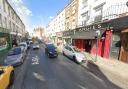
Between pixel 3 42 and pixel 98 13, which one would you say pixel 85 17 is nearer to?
pixel 98 13

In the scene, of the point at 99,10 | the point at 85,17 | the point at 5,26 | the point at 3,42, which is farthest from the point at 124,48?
the point at 5,26

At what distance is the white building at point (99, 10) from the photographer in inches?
561

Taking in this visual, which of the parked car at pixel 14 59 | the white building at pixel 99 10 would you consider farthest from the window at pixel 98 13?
the parked car at pixel 14 59

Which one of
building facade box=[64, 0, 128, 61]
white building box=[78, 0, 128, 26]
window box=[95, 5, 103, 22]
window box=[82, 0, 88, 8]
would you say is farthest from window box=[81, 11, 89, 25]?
window box=[95, 5, 103, 22]

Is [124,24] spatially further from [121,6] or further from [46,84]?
[46,84]

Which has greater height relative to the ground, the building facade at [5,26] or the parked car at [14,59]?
the building facade at [5,26]

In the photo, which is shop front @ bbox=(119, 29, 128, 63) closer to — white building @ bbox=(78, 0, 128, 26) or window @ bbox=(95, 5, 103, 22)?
white building @ bbox=(78, 0, 128, 26)

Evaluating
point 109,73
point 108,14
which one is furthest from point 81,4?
point 109,73

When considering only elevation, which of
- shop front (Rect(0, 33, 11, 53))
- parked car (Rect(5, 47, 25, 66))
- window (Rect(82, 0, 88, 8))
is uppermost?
window (Rect(82, 0, 88, 8))

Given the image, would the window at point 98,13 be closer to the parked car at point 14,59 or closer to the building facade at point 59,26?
the parked car at point 14,59

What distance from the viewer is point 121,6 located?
14.0 m

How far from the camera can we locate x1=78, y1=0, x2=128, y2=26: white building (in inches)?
561

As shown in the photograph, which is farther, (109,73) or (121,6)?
(121,6)

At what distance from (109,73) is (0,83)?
25.5 feet
